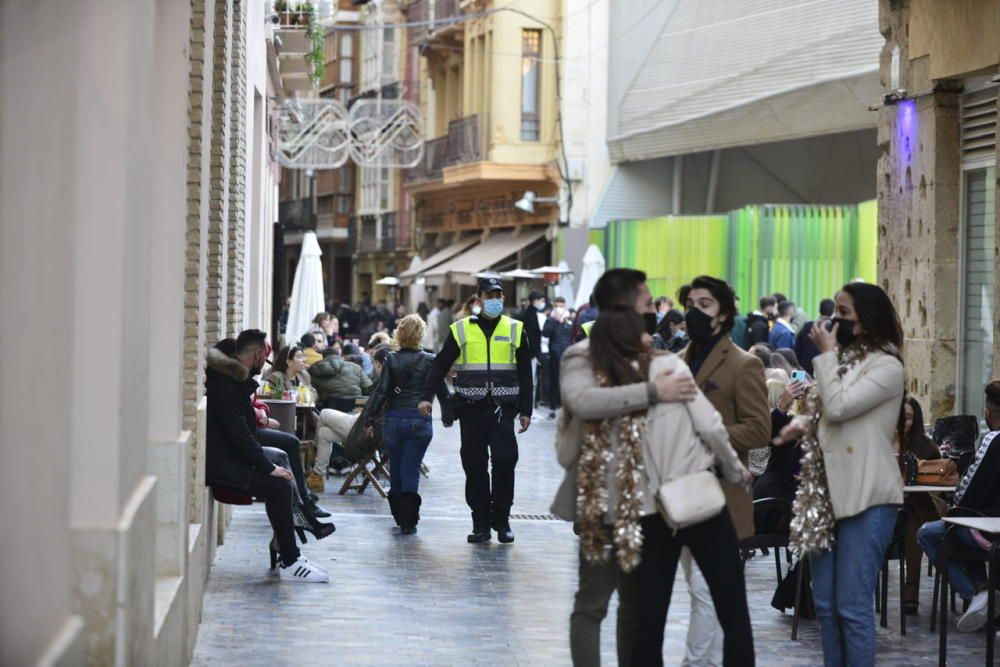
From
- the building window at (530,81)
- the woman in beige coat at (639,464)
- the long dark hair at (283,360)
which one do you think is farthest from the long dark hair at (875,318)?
the building window at (530,81)

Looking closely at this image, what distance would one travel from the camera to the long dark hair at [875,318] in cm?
754

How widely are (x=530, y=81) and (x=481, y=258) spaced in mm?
4524

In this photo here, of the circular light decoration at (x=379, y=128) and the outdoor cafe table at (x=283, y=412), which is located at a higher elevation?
the circular light decoration at (x=379, y=128)

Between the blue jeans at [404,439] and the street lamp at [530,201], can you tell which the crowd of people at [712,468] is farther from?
the street lamp at [530,201]

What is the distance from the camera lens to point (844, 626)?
7539 millimetres

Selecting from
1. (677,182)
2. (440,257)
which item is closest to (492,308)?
(677,182)

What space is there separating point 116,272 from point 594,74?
3522cm

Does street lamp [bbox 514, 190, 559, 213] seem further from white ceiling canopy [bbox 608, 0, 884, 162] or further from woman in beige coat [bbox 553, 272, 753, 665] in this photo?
woman in beige coat [bbox 553, 272, 753, 665]

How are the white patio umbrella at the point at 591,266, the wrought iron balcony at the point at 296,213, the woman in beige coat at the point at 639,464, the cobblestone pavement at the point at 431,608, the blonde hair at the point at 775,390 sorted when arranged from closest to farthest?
1. the woman in beige coat at the point at 639,464
2. the cobblestone pavement at the point at 431,608
3. the blonde hair at the point at 775,390
4. the white patio umbrella at the point at 591,266
5. the wrought iron balcony at the point at 296,213

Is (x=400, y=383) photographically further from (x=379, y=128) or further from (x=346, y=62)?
(x=346, y=62)

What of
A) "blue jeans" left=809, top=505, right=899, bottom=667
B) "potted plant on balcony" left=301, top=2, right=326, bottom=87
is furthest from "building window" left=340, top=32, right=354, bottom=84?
"blue jeans" left=809, top=505, right=899, bottom=667

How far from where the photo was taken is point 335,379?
18031 mm

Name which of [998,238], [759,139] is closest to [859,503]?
[998,238]

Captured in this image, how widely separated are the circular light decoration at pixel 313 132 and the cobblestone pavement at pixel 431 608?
20.7 meters
